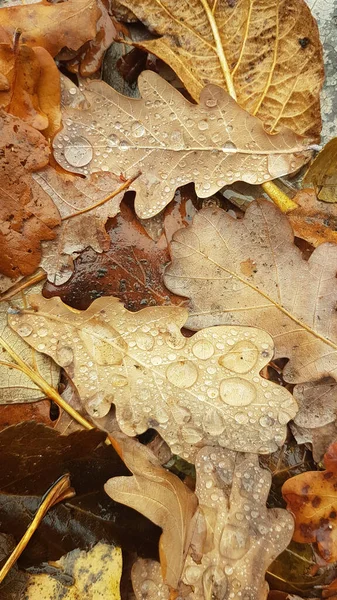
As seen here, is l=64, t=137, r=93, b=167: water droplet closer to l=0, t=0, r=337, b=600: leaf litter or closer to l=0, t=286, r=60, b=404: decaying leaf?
l=0, t=0, r=337, b=600: leaf litter

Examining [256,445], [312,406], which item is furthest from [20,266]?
[312,406]

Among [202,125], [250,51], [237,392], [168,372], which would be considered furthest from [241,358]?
[250,51]

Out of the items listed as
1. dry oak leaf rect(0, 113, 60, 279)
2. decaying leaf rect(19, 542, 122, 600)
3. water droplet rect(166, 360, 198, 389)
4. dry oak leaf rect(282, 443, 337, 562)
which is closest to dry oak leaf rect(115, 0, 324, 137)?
dry oak leaf rect(0, 113, 60, 279)

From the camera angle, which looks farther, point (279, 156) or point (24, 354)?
point (279, 156)

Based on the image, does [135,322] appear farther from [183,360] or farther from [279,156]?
[279,156]

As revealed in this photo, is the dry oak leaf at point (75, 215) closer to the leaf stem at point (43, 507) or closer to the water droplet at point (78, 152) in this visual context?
the water droplet at point (78, 152)

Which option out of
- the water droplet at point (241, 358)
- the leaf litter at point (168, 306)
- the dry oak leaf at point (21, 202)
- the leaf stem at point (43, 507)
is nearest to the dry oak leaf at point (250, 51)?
the leaf litter at point (168, 306)

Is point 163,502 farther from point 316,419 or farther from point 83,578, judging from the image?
point 316,419
